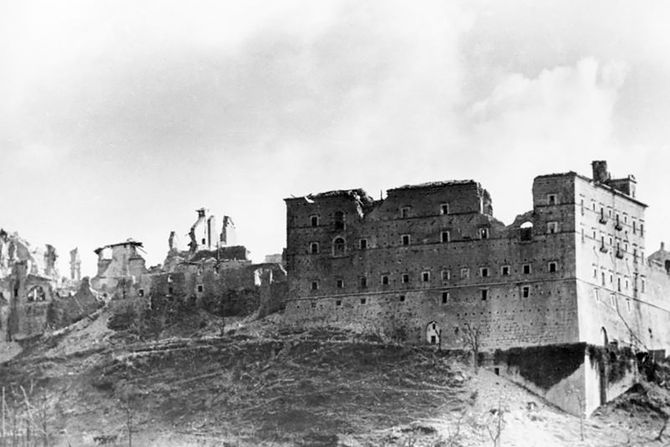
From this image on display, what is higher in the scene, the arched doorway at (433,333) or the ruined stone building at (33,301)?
the ruined stone building at (33,301)

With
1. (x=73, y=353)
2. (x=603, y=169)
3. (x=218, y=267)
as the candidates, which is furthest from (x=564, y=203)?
(x=73, y=353)

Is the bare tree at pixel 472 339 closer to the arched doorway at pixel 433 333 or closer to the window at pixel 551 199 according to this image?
the arched doorway at pixel 433 333

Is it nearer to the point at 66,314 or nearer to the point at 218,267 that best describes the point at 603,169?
the point at 218,267

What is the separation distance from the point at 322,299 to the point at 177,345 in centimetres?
961

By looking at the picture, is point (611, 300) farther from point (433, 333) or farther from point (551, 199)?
point (433, 333)

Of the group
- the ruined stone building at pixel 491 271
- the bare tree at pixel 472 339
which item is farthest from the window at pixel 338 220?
the bare tree at pixel 472 339

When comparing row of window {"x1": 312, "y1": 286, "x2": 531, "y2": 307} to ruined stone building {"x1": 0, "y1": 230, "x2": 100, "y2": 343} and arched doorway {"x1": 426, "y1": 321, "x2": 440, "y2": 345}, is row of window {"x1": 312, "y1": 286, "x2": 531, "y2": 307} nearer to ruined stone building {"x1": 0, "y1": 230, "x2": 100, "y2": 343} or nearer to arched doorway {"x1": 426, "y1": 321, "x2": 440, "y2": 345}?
arched doorway {"x1": 426, "y1": 321, "x2": 440, "y2": 345}

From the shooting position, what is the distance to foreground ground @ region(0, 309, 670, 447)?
87.2m

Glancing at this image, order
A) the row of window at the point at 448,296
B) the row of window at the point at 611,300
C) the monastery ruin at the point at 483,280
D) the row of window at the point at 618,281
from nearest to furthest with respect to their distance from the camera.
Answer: the monastery ruin at the point at 483,280, the row of window at the point at 448,296, the row of window at the point at 611,300, the row of window at the point at 618,281

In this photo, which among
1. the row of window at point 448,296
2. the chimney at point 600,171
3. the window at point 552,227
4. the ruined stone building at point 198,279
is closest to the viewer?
the row of window at point 448,296

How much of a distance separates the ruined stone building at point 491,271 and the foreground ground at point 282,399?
2138 millimetres

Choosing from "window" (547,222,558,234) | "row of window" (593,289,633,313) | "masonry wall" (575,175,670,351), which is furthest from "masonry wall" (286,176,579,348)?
"row of window" (593,289,633,313)

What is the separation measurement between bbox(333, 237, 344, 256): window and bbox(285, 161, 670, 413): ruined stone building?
0.11 metres

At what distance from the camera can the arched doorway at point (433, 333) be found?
9556cm
